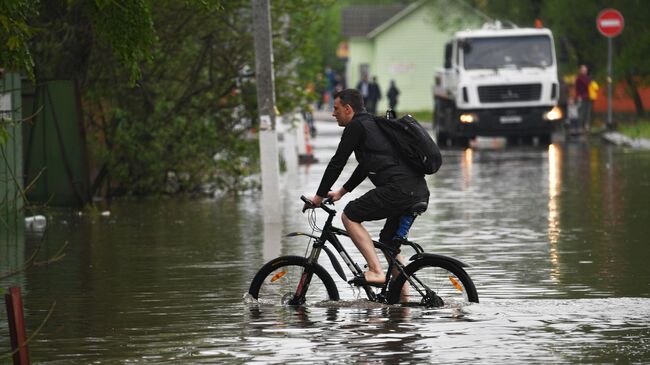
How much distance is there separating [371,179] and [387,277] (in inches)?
26.3

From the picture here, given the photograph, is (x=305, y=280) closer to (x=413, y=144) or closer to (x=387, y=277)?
(x=387, y=277)

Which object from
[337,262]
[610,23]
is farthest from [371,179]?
[610,23]

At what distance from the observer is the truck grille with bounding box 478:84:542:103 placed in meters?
39.7

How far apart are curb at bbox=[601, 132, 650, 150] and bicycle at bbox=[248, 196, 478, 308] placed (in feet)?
84.4

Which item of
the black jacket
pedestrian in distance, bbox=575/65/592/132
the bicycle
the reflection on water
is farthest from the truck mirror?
the black jacket

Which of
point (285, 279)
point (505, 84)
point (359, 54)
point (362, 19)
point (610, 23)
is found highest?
point (362, 19)

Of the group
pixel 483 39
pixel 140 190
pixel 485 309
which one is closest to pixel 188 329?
pixel 485 309

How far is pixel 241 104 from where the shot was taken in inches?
1000

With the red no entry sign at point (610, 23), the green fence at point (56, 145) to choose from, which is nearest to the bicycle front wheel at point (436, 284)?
the green fence at point (56, 145)

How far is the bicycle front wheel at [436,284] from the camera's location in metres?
11.4

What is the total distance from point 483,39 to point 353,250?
2388 centimetres

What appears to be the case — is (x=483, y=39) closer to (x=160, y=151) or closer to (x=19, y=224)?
(x=160, y=151)

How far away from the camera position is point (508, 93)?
131 ft

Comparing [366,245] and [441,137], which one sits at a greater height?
[366,245]
